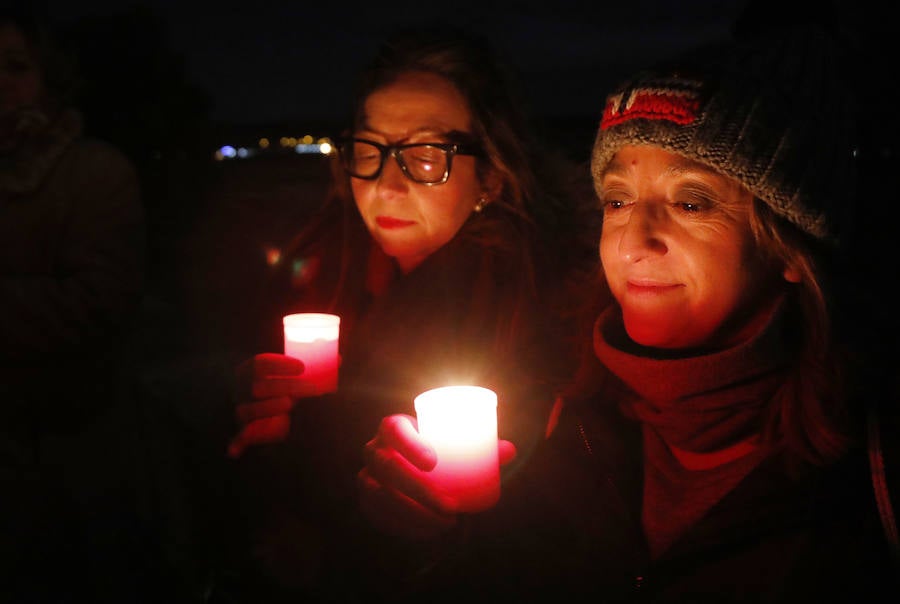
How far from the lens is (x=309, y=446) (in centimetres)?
270

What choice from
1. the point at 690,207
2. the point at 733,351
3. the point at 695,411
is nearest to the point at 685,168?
the point at 690,207

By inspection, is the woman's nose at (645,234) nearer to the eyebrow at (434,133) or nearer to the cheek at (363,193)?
the eyebrow at (434,133)

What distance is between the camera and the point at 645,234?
186 cm

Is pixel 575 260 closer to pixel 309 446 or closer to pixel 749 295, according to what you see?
pixel 749 295

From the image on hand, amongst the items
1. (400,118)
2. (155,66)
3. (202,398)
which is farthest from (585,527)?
(155,66)

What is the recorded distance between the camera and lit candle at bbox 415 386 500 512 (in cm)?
Result: 173

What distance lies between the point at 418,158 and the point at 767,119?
52.3 inches

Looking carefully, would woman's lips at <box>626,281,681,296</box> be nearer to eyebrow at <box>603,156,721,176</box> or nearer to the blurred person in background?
eyebrow at <box>603,156,721,176</box>

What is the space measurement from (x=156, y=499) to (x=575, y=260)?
9.96ft

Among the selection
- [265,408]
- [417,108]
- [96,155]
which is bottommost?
[265,408]

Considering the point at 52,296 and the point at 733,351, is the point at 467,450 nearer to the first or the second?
the point at 733,351

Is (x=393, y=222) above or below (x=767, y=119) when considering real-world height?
below

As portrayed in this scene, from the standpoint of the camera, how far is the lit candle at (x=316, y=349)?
2391mm

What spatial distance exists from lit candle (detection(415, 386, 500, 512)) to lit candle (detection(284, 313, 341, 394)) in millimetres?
737
